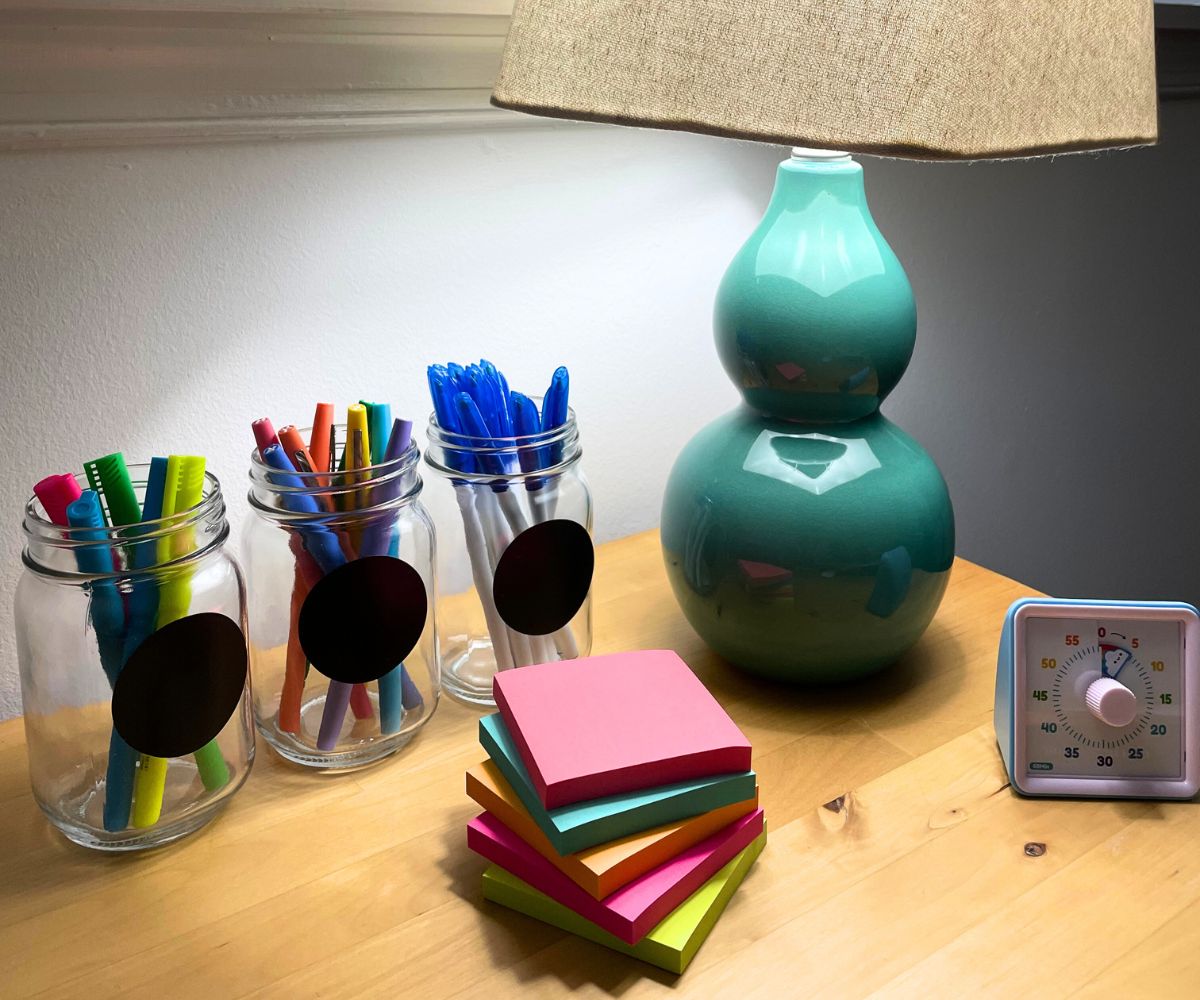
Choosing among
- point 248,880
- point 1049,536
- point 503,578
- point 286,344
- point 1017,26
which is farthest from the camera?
point 1049,536

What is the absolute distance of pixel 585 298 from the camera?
95 centimetres

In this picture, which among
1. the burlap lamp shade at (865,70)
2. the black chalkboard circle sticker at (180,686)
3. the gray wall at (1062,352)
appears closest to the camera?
the burlap lamp shade at (865,70)

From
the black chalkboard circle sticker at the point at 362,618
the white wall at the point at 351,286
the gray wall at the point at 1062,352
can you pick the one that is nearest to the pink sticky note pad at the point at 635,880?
the black chalkboard circle sticker at the point at 362,618

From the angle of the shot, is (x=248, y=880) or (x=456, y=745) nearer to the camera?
(x=248, y=880)

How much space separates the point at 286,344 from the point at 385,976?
0.46 m

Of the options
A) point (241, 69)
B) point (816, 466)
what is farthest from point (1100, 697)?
point (241, 69)

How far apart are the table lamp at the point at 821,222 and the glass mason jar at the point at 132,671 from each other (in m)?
0.29

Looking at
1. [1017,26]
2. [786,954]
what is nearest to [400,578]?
[786,954]

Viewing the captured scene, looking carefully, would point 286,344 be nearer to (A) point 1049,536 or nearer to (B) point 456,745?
(B) point 456,745

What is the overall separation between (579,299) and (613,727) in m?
0.46

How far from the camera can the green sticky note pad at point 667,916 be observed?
52 cm

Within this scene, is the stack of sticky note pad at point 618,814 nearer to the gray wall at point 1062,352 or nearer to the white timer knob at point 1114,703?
the white timer knob at point 1114,703

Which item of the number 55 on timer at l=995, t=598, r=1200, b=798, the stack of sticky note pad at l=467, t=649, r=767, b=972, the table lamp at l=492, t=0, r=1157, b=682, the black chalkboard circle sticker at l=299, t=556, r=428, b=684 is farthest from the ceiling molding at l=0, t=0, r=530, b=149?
the number 55 on timer at l=995, t=598, r=1200, b=798

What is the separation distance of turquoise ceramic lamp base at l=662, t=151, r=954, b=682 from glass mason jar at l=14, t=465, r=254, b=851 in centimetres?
30
